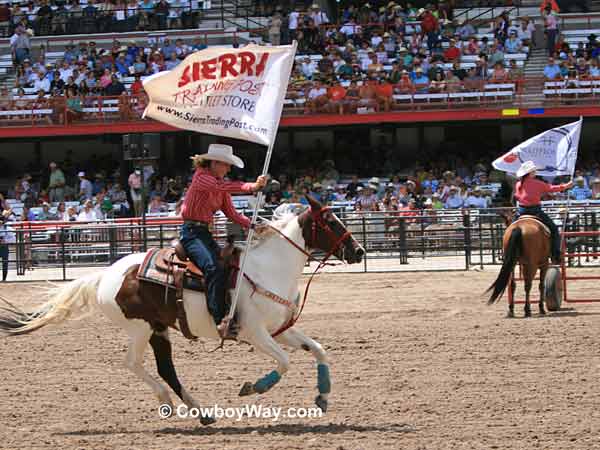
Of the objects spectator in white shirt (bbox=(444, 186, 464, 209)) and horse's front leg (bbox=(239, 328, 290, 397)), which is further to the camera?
spectator in white shirt (bbox=(444, 186, 464, 209))

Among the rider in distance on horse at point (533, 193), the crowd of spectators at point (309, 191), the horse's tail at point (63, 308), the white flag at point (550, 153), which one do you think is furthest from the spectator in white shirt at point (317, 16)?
the horse's tail at point (63, 308)

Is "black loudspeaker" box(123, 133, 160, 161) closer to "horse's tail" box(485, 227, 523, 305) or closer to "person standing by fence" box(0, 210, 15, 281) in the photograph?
"person standing by fence" box(0, 210, 15, 281)

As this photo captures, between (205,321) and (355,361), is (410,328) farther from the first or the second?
(205,321)

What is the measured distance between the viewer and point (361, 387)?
9.62 m

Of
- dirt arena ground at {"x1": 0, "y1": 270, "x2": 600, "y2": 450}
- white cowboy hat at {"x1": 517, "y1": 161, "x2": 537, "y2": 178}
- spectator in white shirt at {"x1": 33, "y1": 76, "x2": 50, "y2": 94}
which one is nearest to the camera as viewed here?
dirt arena ground at {"x1": 0, "y1": 270, "x2": 600, "y2": 450}

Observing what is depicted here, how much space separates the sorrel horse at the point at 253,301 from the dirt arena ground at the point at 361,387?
0.40 m

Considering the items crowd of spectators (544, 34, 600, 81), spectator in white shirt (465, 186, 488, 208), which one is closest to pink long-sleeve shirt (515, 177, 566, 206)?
spectator in white shirt (465, 186, 488, 208)

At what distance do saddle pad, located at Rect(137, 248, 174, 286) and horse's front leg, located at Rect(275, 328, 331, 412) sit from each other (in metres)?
0.99

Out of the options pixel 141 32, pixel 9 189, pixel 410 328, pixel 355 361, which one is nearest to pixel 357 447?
pixel 355 361

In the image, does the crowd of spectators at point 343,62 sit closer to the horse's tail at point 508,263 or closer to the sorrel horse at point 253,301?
the horse's tail at point 508,263

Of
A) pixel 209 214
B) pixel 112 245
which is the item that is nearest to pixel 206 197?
pixel 209 214

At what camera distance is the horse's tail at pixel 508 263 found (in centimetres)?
1351

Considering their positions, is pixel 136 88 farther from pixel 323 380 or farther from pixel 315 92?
pixel 323 380

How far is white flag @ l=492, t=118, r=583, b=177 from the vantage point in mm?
15156
